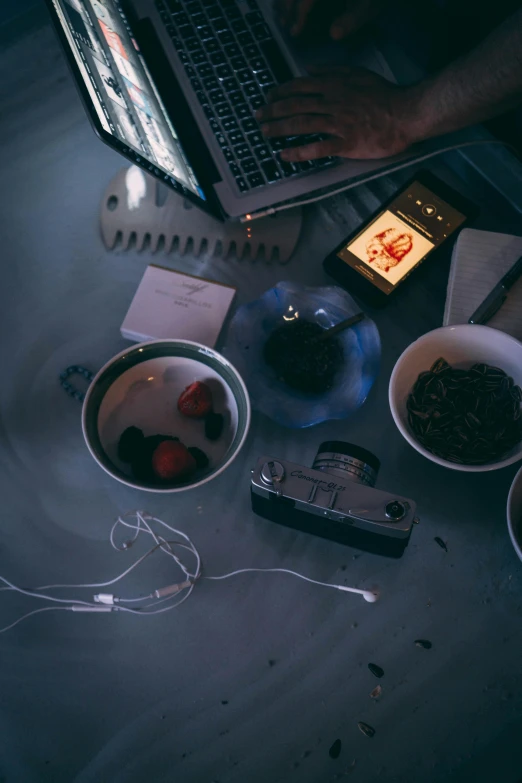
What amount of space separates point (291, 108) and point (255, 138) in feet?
0.24

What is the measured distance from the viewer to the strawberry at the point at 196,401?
775 mm

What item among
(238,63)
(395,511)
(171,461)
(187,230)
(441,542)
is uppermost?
(238,63)

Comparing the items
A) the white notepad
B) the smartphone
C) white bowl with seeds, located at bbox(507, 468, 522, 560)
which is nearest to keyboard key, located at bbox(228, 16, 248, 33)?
the smartphone

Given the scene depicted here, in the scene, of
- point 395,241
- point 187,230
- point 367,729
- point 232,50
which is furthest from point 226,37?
point 367,729

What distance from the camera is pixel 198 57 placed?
3.09 ft

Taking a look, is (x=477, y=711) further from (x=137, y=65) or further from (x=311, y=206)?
(x=137, y=65)

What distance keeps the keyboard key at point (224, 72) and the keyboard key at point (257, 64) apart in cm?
4

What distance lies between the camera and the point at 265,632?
0.75 meters

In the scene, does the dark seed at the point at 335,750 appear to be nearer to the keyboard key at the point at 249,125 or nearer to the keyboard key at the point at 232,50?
the keyboard key at the point at 249,125

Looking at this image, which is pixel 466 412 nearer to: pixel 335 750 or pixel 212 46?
Answer: pixel 335 750

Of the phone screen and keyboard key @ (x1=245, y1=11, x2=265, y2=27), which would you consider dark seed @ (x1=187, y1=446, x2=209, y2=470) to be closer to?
the phone screen

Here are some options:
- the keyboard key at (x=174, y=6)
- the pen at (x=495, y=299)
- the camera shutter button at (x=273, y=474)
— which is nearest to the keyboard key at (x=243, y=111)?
the keyboard key at (x=174, y=6)

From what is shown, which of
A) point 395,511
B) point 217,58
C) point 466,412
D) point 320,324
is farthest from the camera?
point 217,58

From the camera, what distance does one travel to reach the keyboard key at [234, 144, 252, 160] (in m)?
0.90
